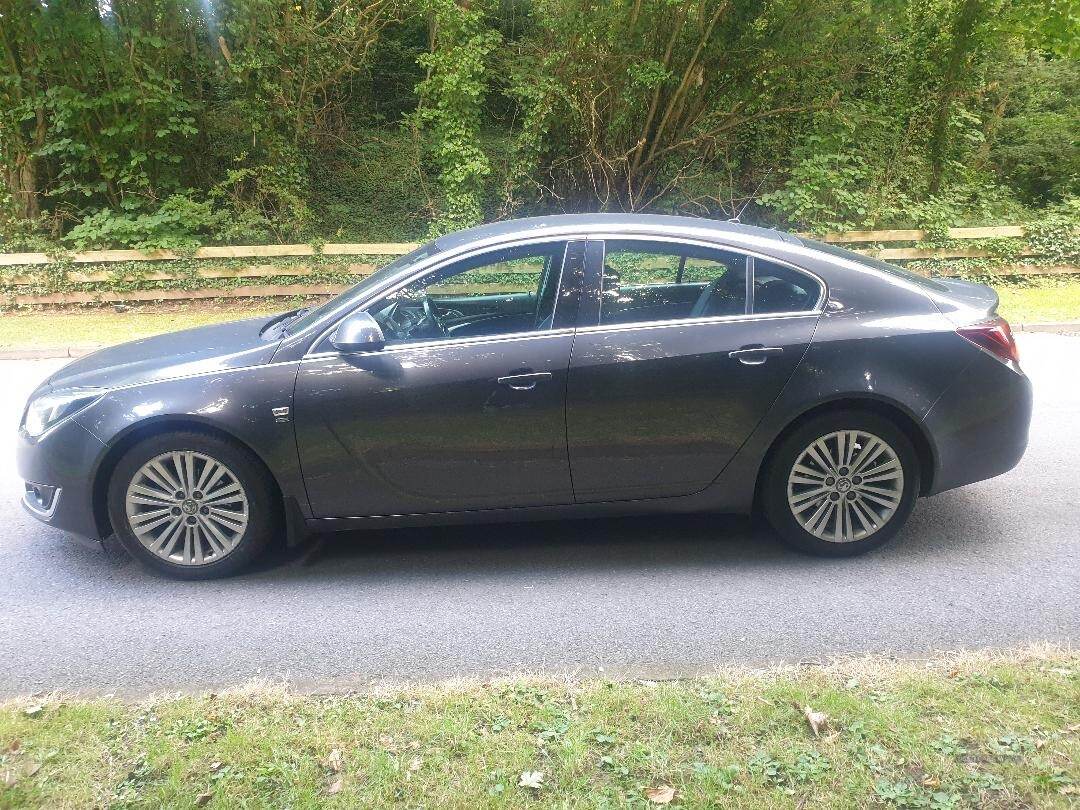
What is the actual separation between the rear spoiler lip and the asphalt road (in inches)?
46.2

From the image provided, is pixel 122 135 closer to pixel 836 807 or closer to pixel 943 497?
pixel 943 497

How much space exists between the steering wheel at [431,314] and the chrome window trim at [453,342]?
0.52ft

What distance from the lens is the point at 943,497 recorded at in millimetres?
5359

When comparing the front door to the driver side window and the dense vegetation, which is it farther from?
the dense vegetation

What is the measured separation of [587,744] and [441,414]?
6.07 feet

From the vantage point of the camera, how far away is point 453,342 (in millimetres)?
4379

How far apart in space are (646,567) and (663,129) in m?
13.3

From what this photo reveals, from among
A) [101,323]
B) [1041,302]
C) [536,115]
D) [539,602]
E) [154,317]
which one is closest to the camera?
[539,602]

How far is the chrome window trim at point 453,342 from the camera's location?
434cm

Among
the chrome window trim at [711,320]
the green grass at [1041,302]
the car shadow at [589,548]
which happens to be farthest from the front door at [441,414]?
the green grass at [1041,302]

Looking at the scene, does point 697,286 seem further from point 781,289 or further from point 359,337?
point 359,337

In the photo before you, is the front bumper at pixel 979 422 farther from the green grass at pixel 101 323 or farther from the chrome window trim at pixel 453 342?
the green grass at pixel 101 323

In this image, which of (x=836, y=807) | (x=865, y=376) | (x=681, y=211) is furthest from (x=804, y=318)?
(x=681, y=211)

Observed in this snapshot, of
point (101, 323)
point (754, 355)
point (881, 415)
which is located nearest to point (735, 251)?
point (754, 355)
